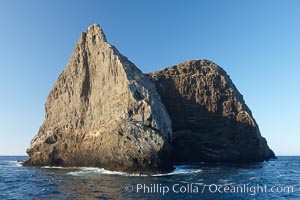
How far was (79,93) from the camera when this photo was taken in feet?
231

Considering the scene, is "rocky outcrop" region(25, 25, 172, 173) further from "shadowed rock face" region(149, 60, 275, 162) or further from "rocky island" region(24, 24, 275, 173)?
"shadowed rock face" region(149, 60, 275, 162)

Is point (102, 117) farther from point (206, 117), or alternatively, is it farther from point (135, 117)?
point (206, 117)

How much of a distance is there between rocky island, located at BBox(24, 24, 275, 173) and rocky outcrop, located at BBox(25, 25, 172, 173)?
15 centimetres

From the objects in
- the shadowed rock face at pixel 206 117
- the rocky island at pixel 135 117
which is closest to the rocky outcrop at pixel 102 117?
the rocky island at pixel 135 117

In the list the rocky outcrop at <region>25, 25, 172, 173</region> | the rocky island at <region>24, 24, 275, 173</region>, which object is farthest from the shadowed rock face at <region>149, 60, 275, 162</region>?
the rocky outcrop at <region>25, 25, 172, 173</region>

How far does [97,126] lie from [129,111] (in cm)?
1031

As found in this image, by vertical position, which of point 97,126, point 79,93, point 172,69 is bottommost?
point 97,126

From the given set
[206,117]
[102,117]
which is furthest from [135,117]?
[206,117]

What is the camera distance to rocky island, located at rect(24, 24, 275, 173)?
51.2 m

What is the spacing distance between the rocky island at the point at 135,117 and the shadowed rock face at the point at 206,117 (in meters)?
0.23

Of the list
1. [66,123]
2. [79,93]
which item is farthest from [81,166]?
[79,93]

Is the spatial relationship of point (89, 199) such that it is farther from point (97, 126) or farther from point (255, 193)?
point (97, 126)

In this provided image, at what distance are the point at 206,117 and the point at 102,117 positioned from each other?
27.0 metres

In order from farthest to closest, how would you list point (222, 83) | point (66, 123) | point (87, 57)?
point (222, 83), point (87, 57), point (66, 123)
